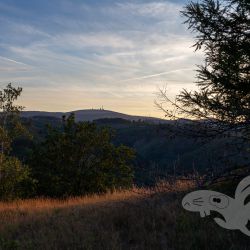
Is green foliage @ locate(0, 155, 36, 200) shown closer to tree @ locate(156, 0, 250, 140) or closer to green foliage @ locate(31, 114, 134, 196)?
green foliage @ locate(31, 114, 134, 196)

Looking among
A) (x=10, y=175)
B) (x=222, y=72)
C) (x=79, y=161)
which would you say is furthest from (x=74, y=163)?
(x=222, y=72)

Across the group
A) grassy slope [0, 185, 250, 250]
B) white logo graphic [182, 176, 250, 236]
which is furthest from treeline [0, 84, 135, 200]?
white logo graphic [182, 176, 250, 236]

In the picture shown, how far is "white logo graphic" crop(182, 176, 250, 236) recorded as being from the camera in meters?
8.05

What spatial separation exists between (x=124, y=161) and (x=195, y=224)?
2466 centimetres

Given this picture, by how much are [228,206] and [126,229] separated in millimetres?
2226

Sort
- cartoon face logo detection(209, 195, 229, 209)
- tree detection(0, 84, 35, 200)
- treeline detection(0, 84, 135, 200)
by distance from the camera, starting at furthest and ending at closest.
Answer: treeline detection(0, 84, 135, 200)
tree detection(0, 84, 35, 200)
cartoon face logo detection(209, 195, 229, 209)

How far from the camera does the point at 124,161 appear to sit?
33.3 metres

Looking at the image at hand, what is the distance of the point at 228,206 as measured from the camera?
8266mm

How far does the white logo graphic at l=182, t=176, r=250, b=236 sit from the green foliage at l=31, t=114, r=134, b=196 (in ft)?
75.6

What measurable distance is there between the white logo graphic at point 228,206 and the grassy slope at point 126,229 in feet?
0.52

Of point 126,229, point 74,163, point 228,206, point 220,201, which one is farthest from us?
point 74,163

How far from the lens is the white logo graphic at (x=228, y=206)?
8047 millimetres

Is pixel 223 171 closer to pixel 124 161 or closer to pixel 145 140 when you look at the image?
pixel 124 161

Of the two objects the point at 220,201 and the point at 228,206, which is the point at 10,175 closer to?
the point at 220,201
